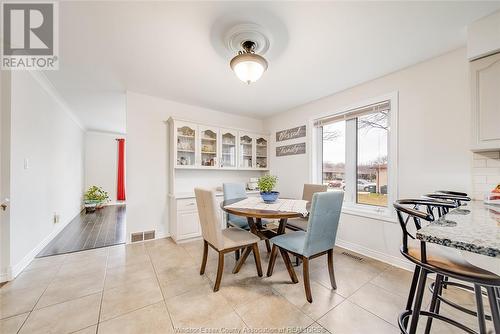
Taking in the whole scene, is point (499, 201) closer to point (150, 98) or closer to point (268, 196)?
point (268, 196)

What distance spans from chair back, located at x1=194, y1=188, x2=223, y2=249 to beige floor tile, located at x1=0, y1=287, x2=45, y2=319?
1.49 meters

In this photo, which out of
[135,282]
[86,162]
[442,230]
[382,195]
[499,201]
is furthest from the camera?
[86,162]

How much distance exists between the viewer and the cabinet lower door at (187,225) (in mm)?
2984

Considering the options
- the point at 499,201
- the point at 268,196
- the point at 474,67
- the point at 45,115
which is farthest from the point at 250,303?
the point at 45,115

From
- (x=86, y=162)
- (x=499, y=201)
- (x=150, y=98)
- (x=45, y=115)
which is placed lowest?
(x=499, y=201)

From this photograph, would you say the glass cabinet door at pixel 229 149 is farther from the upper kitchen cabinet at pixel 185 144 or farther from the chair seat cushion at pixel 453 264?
the chair seat cushion at pixel 453 264

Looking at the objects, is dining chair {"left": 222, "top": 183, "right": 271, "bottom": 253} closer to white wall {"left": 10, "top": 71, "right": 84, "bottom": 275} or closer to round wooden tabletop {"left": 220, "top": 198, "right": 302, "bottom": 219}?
round wooden tabletop {"left": 220, "top": 198, "right": 302, "bottom": 219}

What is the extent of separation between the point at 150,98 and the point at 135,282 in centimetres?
266

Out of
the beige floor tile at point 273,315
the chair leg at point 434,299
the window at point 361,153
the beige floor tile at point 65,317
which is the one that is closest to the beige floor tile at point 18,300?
the beige floor tile at point 65,317

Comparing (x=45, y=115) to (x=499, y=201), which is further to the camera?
(x=45, y=115)

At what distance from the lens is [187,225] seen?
304 centimetres

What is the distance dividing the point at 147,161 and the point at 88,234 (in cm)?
172

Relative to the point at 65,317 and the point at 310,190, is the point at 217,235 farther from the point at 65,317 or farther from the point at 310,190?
the point at 310,190

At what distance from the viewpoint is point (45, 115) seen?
9.12ft
